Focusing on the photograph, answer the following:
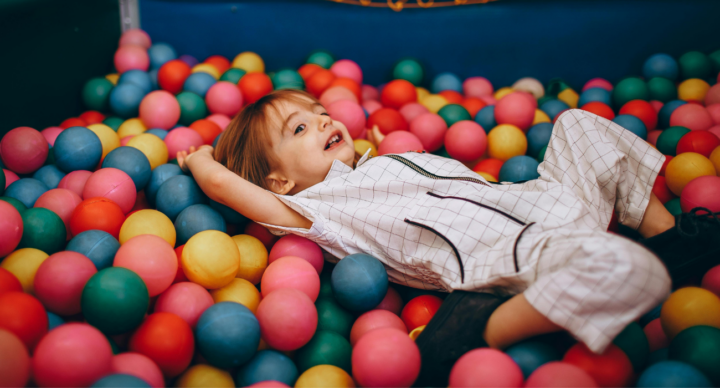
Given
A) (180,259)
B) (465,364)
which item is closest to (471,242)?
(465,364)

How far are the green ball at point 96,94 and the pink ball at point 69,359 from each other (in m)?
1.53

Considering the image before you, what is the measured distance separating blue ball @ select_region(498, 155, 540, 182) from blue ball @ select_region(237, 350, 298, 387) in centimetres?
99

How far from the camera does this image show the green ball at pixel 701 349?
0.99 meters

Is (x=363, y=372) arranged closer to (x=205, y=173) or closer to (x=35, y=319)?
(x=35, y=319)

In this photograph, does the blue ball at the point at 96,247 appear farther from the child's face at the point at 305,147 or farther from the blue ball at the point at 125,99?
the blue ball at the point at 125,99

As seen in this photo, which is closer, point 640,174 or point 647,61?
point 640,174

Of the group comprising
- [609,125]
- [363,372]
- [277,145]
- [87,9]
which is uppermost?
[87,9]

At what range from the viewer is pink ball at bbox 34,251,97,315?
42.1 inches

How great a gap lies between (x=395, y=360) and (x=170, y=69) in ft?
6.04

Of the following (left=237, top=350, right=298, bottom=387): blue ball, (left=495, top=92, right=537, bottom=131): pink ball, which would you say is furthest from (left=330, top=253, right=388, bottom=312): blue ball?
(left=495, top=92, right=537, bottom=131): pink ball

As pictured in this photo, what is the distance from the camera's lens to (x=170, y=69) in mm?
2256

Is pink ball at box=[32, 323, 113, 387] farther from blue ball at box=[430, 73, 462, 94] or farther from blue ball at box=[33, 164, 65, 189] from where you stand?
blue ball at box=[430, 73, 462, 94]

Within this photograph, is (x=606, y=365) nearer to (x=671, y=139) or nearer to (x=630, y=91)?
(x=671, y=139)

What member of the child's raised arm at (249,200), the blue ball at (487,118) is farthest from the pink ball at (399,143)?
the child's raised arm at (249,200)
